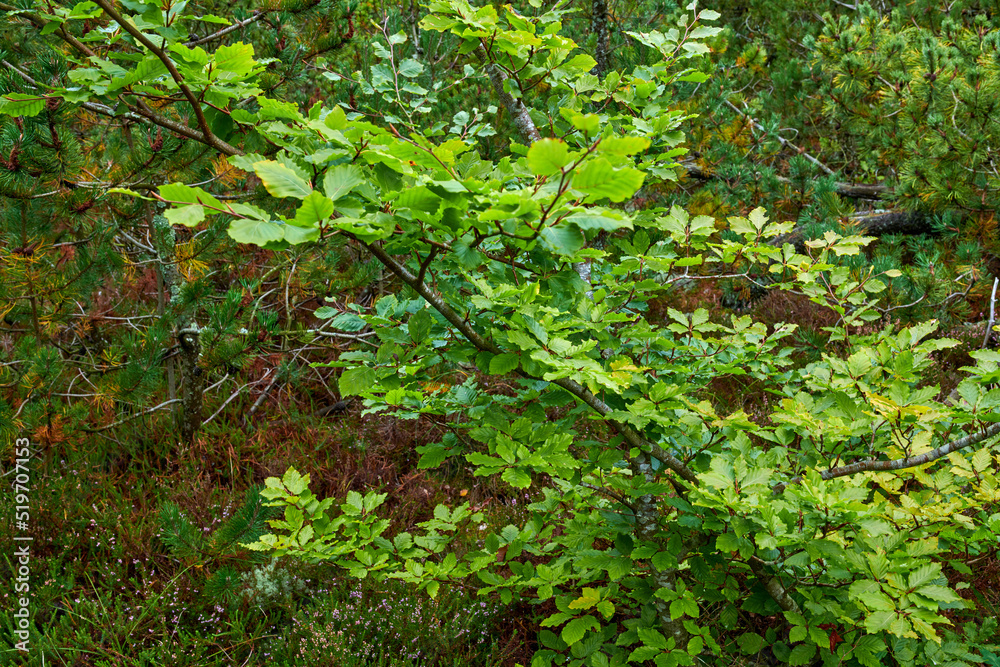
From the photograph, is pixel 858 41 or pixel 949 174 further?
pixel 858 41

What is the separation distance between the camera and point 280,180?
3.76 ft

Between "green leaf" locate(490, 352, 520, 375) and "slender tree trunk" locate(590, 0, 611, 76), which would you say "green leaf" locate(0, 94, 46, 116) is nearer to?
"green leaf" locate(490, 352, 520, 375)

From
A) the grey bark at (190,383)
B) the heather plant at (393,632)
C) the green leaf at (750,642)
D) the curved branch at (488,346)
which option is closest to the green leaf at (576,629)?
the green leaf at (750,642)

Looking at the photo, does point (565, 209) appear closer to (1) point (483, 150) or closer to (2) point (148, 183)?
(2) point (148, 183)

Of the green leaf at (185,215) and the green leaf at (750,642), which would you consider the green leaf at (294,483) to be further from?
the green leaf at (750,642)

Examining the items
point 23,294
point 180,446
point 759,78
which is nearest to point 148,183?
point 23,294

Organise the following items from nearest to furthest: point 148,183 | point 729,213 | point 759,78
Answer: point 148,183, point 729,213, point 759,78

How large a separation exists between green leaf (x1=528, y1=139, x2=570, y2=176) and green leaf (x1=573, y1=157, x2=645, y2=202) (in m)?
0.04

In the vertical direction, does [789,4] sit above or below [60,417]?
above

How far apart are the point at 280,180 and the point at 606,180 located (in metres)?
0.57

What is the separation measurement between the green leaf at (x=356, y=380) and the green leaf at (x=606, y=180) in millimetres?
807

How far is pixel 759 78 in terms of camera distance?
7.37 meters

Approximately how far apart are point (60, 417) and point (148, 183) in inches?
51.4

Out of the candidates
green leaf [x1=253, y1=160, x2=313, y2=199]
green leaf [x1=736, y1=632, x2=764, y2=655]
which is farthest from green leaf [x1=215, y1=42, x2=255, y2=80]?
green leaf [x1=736, y1=632, x2=764, y2=655]
